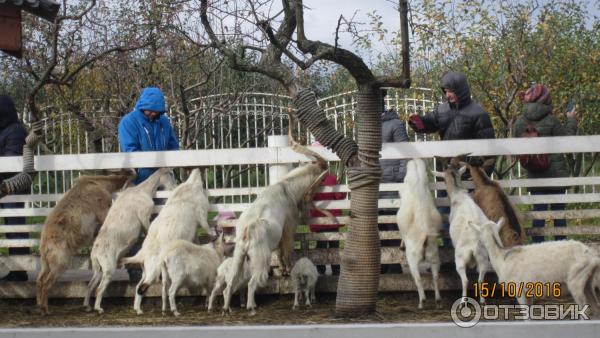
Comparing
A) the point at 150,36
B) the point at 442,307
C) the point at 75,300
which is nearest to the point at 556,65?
the point at 150,36

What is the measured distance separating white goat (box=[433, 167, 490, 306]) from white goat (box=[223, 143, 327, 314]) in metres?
1.37

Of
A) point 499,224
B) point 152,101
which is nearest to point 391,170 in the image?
point 499,224

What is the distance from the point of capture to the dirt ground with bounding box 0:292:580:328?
832 cm

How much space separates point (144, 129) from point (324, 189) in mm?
2034

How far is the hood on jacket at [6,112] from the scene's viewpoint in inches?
403

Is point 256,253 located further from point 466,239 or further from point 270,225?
point 466,239

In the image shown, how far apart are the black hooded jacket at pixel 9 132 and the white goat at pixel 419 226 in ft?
13.6

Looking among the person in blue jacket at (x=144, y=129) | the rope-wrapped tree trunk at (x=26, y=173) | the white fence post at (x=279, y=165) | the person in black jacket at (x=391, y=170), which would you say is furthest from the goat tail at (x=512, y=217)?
the rope-wrapped tree trunk at (x=26, y=173)

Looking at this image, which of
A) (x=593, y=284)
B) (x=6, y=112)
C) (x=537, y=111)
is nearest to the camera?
(x=593, y=284)

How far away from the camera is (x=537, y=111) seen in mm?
9953

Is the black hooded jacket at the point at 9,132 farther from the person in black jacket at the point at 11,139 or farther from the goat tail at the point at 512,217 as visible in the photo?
the goat tail at the point at 512,217

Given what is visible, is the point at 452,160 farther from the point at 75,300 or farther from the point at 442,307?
the point at 75,300

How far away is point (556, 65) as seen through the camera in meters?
15.3

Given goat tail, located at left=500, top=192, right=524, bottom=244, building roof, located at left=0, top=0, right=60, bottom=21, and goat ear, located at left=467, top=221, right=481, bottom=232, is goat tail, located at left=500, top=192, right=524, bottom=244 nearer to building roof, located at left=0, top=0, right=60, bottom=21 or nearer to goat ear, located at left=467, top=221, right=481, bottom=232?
goat ear, located at left=467, top=221, right=481, bottom=232
